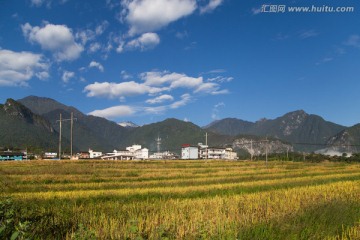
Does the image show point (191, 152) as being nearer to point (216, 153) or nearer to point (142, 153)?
point (216, 153)

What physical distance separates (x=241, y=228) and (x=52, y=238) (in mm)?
4293

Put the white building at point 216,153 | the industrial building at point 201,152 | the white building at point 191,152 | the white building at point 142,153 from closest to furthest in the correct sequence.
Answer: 1. the white building at point 191,152
2. the industrial building at point 201,152
3. the white building at point 216,153
4. the white building at point 142,153

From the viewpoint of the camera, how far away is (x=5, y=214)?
5961mm

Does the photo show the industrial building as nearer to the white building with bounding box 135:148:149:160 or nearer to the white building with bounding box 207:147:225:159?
the white building with bounding box 207:147:225:159

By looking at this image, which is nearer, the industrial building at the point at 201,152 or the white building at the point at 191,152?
the white building at the point at 191,152

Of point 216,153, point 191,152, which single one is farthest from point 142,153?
point 216,153

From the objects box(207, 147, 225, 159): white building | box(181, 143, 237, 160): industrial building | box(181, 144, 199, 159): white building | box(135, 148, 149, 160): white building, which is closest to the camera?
box(181, 144, 199, 159): white building

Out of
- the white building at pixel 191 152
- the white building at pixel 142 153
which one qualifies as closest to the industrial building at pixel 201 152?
the white building at pixel 191 152

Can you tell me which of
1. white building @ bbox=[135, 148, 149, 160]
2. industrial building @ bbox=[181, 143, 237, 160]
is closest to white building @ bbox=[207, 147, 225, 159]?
industrial building @ bbox=[181, 143, 237, 160]

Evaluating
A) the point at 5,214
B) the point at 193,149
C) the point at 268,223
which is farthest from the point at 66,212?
the point at 193,149

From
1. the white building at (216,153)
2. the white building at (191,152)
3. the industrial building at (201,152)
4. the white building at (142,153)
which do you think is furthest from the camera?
the white building at (142,153)

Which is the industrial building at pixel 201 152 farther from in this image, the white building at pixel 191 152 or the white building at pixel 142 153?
the white building at pixel 142 153

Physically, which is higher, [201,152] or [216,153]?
[201,152]

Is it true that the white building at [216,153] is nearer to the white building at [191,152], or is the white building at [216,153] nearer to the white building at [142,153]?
the white building at [191,152]
